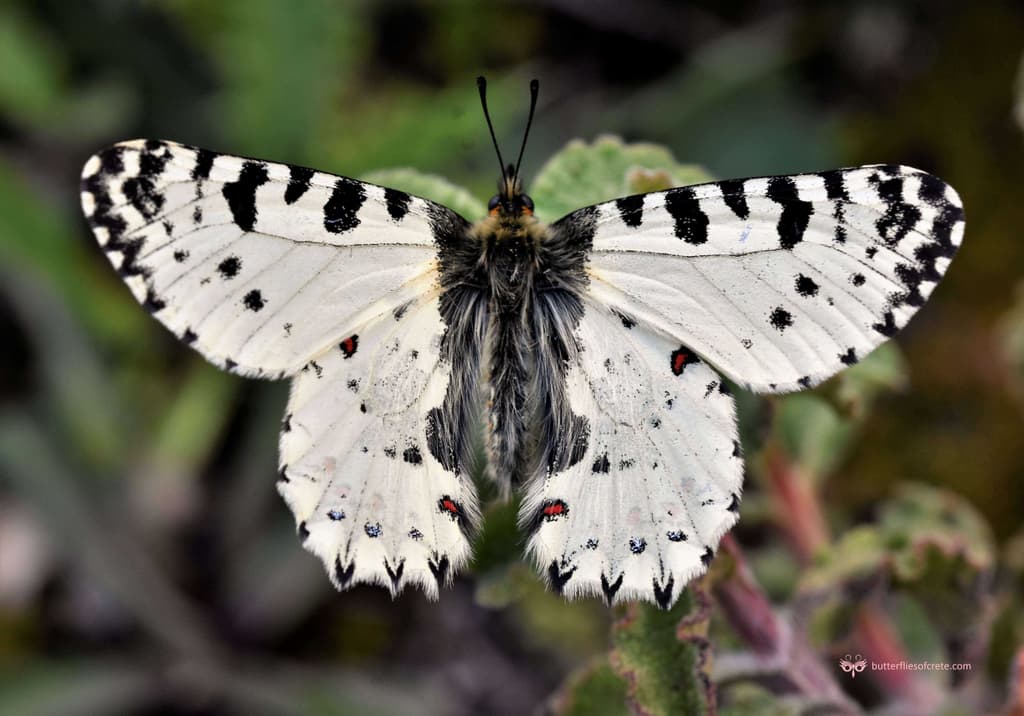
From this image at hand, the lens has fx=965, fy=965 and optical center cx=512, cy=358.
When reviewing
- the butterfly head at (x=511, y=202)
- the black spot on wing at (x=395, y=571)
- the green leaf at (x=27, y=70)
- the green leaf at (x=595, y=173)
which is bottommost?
the black spot on wing at (x=395, y=571)

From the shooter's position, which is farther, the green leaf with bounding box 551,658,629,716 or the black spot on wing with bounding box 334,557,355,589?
the green leaf with bounding box 551,658,629,716

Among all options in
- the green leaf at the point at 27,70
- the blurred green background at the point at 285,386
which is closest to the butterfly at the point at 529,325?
the blurred green background at the point at 285,386

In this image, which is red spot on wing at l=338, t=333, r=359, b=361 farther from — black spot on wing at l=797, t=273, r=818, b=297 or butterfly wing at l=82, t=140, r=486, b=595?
black spot on wing at l=797, t=273, r=818, b=297

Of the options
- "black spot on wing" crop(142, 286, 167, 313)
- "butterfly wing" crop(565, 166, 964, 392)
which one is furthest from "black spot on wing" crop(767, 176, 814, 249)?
"black spot on wing" crop(142, 286, 167, 313)

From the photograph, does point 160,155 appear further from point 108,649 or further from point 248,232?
point 108,649

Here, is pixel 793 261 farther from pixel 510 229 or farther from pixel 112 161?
pixel 112 161

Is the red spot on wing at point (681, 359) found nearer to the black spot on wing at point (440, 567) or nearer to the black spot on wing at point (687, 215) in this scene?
the black spot on wing at point (687, 215)

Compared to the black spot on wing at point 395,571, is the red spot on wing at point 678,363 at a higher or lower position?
higher
